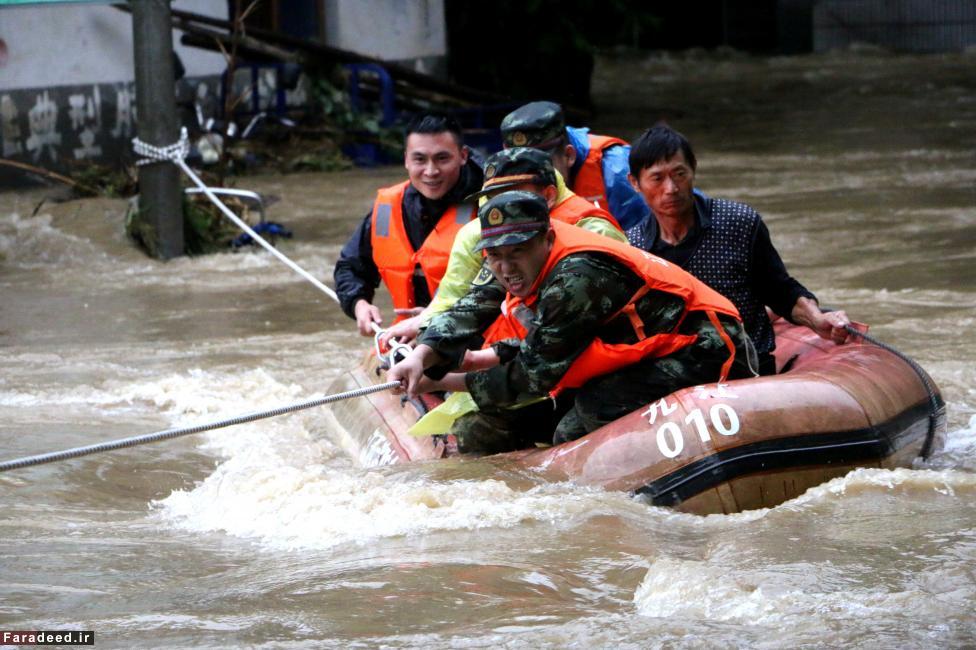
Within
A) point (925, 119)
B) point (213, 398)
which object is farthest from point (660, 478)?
point (925, 119)

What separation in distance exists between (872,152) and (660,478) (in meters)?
12.0

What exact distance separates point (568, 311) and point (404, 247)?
5.42 ft

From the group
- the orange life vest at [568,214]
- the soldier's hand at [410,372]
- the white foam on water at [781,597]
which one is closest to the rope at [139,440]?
the soldier's hand at [410,372]

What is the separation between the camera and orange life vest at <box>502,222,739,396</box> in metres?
4.88

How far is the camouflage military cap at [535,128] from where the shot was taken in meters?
5.82

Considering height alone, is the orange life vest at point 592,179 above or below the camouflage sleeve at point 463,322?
above

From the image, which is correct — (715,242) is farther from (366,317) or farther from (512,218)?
(366,317)

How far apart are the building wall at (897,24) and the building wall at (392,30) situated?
1241cm

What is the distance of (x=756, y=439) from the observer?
4973 millimetres

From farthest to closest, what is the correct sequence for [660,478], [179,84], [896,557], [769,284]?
[179,84] < [769,284] < [660,478] < [896,557]

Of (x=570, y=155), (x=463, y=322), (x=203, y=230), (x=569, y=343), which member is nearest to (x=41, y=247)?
(x=203, y=230)

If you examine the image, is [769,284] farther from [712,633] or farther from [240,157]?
[240,157]

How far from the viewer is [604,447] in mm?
5168

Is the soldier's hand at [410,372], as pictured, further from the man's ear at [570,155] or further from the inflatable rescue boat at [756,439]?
the man's ear at [570,155]
